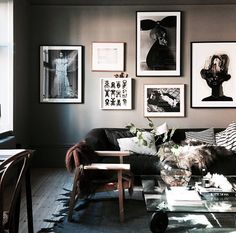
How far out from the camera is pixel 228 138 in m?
4.88

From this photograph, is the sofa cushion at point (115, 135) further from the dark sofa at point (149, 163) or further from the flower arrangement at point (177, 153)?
the flower arrangement at point (177, 153)

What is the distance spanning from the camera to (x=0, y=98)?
5113 millimetres

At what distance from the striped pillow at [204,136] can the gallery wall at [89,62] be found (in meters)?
0.74

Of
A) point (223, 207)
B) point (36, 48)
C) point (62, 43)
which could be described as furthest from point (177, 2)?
point (223, 207)

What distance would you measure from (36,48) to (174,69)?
2.32 meters

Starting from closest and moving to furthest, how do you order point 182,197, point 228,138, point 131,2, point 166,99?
1. point 182,197
2. point 228,138
3. point 131,2
4. point 166,99

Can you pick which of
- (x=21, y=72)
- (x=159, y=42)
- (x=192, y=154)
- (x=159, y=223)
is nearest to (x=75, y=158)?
(x=159, y=223)

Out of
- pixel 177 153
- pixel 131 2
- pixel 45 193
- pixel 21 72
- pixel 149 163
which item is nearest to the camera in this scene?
pixel 177 153

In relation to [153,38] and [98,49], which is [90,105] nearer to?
[98,49]

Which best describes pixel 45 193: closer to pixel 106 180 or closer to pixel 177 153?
pixel 106 180

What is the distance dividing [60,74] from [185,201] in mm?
3843

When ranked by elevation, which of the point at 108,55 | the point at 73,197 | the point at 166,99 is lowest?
the point at 73,197

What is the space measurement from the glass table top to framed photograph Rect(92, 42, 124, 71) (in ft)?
10.5

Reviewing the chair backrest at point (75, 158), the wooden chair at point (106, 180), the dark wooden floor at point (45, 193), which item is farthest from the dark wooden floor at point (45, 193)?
the chair backrest at point (75, 158)
